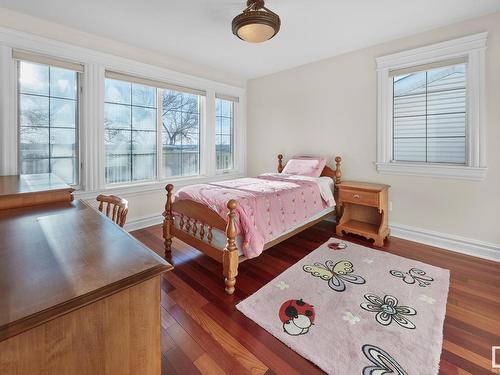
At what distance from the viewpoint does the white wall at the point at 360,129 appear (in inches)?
106

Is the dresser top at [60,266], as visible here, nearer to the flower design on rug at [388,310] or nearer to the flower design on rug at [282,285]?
the flower design on rug at [282,285]

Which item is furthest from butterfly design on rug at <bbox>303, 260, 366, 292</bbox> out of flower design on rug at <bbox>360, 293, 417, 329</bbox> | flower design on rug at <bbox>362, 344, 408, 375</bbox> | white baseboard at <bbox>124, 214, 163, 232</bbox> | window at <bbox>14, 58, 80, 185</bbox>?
window at <bbox>14, 58, 80, 185</bbox>

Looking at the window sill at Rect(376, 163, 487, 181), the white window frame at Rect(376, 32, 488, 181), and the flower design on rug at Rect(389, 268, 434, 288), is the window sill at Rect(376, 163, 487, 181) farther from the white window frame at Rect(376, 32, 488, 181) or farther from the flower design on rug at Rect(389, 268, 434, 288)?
the flower design on rug at Rect(389, 268, 434, 288)

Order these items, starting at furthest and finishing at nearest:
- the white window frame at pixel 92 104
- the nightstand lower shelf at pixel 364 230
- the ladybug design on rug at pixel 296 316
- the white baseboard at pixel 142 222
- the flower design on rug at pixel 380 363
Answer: the white baseboard at pixel 142 222 < the nightstand lower shelf at pixel 364 230 < the white window frame at pixel 92 104 < the ladybug design on rug at pixel 296 316 < the flower design on rug at pixel 380 363

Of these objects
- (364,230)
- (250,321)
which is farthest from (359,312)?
(364,230)

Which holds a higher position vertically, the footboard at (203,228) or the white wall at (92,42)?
the white wall at (92,42)

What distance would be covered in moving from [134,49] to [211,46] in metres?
1.03

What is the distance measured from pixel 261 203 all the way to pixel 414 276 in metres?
1.53

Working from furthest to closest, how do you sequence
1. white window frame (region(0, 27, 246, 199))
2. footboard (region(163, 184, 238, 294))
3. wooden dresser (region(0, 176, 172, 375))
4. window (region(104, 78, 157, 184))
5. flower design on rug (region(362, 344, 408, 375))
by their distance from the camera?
window (region(104, 78, 157, 184))
white window frame (region(0, 27, 246, 199))
footboard (region(163, 184, 238, 294))
flower design on rug (region(362, 344, 408, 375))
wooden dresser (region(0, 176, 172, 375))

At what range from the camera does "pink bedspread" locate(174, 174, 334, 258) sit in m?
2.22

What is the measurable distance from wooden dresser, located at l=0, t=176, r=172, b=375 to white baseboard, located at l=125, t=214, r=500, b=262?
2911mm

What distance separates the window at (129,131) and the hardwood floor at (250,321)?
1399mm

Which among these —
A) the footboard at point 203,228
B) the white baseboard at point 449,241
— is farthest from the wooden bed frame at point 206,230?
the white baseboard at point 449,241

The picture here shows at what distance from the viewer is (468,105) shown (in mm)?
2791
